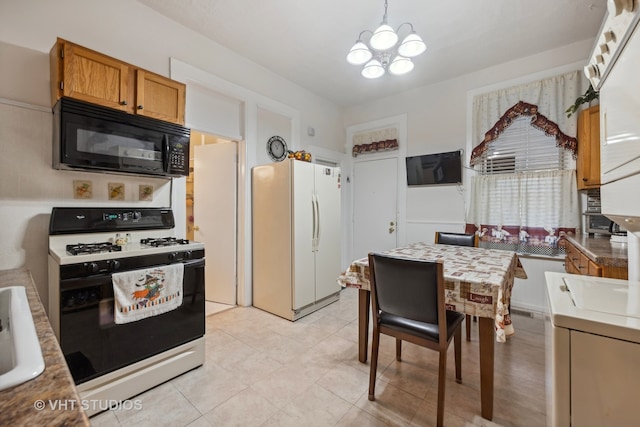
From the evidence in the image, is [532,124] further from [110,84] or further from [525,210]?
[110,84]

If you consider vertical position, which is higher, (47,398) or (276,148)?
(276,148)

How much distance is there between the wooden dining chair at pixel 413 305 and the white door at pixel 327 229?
1509 mm

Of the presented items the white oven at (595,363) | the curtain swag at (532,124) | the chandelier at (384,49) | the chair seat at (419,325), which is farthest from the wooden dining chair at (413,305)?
the curtain swag at (532,124)

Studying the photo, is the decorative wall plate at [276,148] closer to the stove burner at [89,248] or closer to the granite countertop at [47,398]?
the stove burner at [89,248]

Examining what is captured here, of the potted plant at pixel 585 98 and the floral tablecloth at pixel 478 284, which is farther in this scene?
the potted plant at pixel 585 98

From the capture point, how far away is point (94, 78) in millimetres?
1830

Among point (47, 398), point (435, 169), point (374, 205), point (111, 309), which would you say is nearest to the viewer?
point (47, 398)

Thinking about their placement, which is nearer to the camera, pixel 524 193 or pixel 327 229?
pixel 524 193

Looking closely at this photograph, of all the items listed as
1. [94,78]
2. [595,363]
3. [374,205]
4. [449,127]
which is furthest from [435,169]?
[94,78]

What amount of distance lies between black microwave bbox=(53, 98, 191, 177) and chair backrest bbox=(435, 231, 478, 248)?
272 centimetres

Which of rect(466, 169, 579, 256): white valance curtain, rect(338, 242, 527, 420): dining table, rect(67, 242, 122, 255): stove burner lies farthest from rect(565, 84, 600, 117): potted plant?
rect(67, 242, 122, 255): stove burner

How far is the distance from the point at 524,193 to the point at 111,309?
3985 millimetres

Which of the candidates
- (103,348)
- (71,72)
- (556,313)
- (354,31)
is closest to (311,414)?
(103,348)

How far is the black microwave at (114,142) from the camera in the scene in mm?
1738
